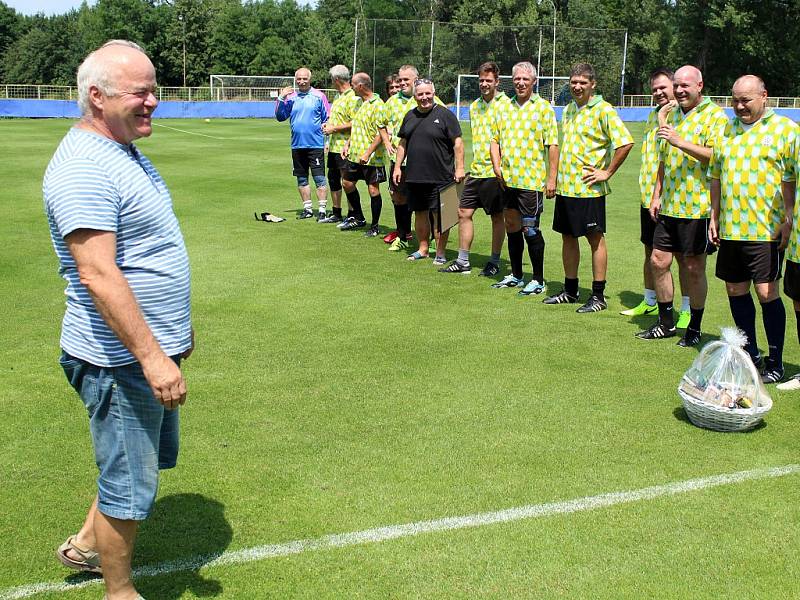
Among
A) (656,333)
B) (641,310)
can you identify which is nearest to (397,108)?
(641,310)

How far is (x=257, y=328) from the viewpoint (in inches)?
317

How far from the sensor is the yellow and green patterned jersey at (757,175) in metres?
6.43

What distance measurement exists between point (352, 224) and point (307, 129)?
5.46ft

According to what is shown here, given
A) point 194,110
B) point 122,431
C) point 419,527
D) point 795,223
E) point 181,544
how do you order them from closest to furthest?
point 122,431, point 181,544, point 419,527, point 795,223, point 194,110

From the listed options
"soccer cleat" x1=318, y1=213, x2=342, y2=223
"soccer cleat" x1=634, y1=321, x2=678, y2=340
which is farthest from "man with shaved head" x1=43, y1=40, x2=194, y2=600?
"soccer cleat" x1=318, y1=213, x2=342, y2=223

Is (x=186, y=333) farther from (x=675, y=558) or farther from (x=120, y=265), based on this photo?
(x=675, y=558)

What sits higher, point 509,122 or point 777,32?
point 777,32

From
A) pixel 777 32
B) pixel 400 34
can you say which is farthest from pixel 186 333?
pixel 777 32

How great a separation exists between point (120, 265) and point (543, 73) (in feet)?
142

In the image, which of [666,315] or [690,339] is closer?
[690,339]

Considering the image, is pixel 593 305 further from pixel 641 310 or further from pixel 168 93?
pixel 168 93

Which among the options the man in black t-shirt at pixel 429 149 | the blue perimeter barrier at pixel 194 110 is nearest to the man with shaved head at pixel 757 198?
the man in black t-shirt at pixel 429 149

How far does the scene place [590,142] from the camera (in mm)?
8617

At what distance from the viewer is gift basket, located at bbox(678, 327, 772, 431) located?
18.4 feet
